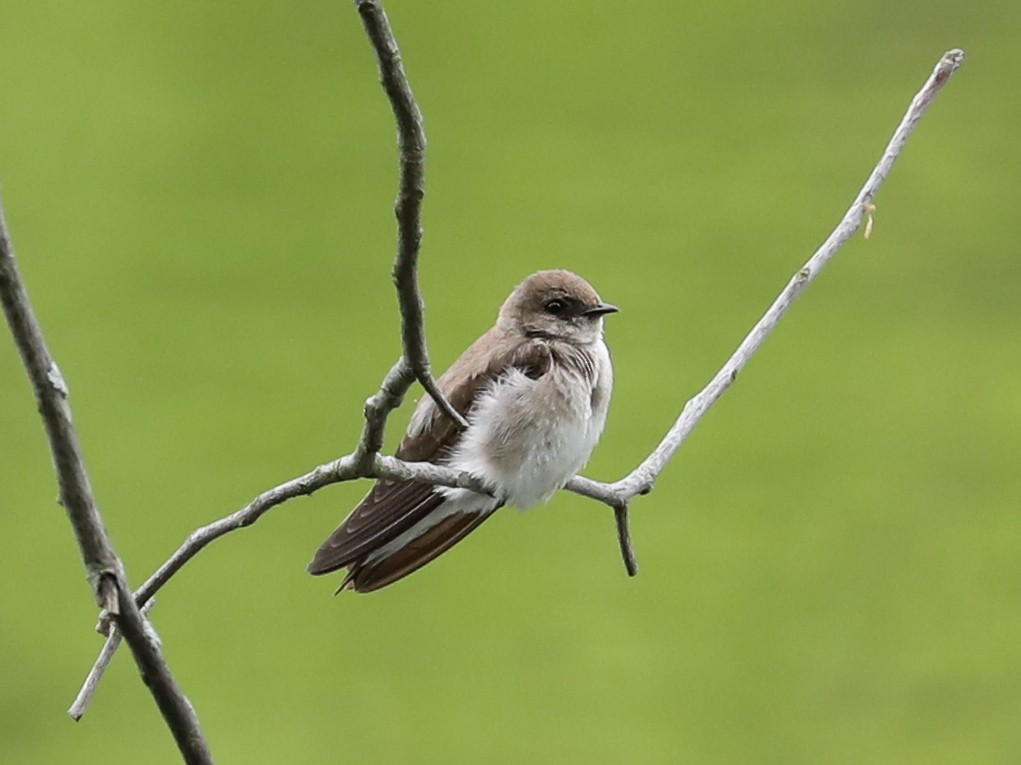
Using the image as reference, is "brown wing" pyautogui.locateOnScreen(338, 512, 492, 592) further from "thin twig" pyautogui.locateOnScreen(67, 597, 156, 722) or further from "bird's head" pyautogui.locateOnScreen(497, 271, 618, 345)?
"thin twig" pyautogui.locateOnScreen(67, 597, 156, 722)

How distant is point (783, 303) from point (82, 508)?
1050mm

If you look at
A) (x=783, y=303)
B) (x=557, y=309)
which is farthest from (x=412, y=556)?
(x=783, y=303)

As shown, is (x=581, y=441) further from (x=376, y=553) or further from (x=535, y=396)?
(x=376, y=553)

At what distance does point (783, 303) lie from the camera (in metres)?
1.69

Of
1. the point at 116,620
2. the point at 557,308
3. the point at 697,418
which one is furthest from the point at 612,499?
the point at 116,620

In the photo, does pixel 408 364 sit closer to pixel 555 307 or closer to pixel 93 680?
A: pixel 93 680

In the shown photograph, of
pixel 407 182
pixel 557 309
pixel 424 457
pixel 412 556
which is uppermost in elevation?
pixel 407 182

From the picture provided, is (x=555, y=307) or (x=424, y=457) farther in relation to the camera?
(x=555, y=307)

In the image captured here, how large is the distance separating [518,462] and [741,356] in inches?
14.2

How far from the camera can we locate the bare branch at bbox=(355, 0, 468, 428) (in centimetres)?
85

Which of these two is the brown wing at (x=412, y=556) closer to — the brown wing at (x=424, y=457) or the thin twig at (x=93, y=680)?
the brown wing at (x=424, y=457)

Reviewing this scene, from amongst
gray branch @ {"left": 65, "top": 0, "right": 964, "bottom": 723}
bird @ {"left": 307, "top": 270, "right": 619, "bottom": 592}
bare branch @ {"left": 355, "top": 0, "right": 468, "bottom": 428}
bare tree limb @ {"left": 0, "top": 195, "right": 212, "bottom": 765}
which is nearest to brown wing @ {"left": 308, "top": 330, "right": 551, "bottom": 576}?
bird @ {"left": 307, "top": 270, "right": 619, "bottom": 592}

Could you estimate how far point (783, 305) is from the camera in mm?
1684

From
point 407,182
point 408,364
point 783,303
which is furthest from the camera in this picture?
point 783,303
